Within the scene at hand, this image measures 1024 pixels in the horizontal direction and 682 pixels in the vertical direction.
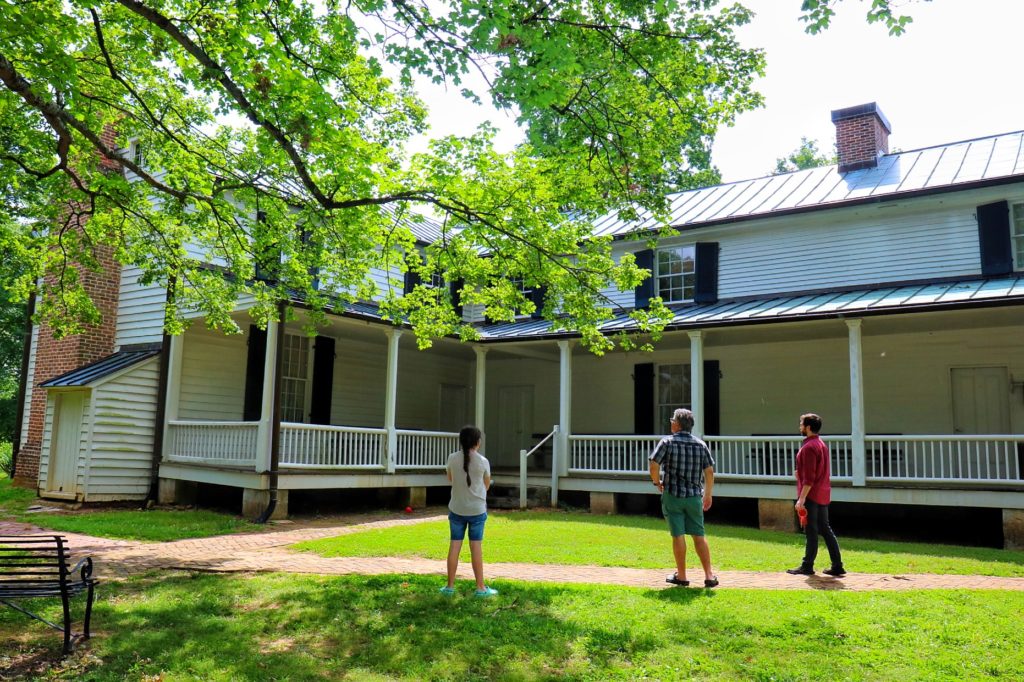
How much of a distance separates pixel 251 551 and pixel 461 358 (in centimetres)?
1188

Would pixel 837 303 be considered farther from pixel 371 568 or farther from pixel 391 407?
pixel 371 568

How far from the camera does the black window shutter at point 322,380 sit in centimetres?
1680

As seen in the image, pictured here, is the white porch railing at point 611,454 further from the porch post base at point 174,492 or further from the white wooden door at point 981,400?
the porch post base at point 174,492

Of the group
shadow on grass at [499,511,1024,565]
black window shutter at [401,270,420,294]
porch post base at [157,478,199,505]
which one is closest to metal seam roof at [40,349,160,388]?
porch post base at [157,478,199,505]

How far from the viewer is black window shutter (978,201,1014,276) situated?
1388 centimetres

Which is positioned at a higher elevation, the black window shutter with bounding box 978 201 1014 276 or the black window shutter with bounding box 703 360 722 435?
the black window shutter with bounding box 978 201 1014 276

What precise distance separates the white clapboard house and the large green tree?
1759 millimetres

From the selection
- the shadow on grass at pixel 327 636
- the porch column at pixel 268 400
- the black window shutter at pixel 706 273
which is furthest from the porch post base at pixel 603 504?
the shadow on grass at pixel 327 636

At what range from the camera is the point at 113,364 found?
15195mm

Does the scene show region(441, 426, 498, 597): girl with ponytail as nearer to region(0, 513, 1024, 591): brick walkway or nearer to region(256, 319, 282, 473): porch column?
region(0, 513, 1024, 591): brick walkway

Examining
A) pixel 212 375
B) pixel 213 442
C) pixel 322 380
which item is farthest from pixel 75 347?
pixel 322 380

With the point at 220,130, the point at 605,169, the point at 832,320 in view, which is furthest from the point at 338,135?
the point at 832,320

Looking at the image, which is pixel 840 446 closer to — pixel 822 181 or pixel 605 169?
pixel 822 181

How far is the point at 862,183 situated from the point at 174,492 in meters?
15.0
